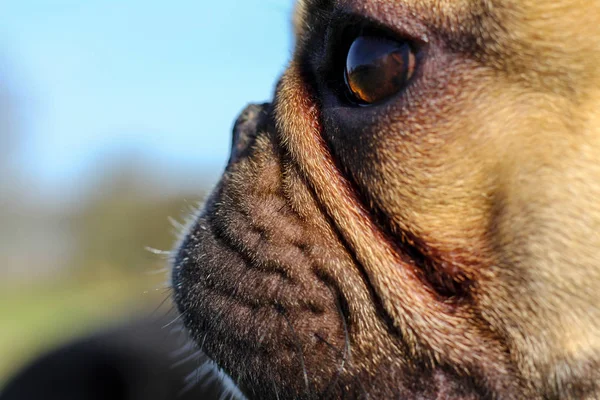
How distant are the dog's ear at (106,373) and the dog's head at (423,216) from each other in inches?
81.5

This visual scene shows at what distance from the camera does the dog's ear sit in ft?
12.1

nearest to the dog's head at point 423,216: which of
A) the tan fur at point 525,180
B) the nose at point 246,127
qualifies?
the tan fur at point 525,180

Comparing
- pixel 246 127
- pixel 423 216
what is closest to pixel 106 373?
pixel 246 127

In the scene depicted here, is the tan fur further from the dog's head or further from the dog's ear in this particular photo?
the dog's ear

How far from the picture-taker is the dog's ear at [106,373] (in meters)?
3.68

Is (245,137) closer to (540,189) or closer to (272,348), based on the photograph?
(272,348)

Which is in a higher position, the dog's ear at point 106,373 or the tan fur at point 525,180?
the tan fur at point 525,180

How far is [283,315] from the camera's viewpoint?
1.62 meters

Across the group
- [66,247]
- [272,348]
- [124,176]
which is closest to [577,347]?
[272,348]

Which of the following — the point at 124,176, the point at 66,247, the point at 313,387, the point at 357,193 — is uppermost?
the point at 357,193

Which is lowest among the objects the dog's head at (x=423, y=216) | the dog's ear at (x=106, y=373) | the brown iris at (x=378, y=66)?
the dog's ear at (x=106, y=373)

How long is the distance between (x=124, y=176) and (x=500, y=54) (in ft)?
62.0

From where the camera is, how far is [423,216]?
1.42 metres

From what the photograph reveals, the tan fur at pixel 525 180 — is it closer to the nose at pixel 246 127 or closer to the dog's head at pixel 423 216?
the dog's head at pixel 423 216
